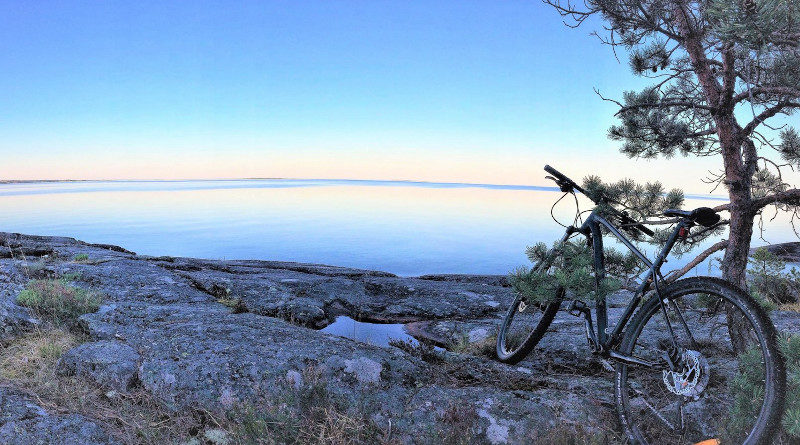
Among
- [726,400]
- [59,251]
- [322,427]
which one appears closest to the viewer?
[322,427]

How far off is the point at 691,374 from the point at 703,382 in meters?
0.08

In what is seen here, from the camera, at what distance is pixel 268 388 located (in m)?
4.00

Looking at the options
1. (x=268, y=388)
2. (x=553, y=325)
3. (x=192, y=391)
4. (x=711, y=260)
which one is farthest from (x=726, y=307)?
(x=192, y=391)

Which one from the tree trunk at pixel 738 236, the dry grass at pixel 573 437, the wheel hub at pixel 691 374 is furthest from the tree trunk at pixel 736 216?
the dry grass at pixel 573 437

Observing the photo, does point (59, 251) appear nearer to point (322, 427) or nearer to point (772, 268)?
point (322, 427)

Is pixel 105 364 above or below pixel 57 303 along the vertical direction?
below

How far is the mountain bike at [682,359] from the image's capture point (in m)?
2.95

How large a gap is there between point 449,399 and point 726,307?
279 centimetres

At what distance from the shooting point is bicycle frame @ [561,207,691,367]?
3.56m

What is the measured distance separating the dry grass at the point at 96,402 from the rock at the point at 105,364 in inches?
2.9

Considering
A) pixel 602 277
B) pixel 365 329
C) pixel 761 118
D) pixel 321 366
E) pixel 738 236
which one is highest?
pixel 761 118

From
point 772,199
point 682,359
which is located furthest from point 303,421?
point 772,199

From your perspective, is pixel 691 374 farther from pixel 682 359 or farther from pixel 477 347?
pixel 477 347

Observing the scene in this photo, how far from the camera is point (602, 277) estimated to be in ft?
14.2
